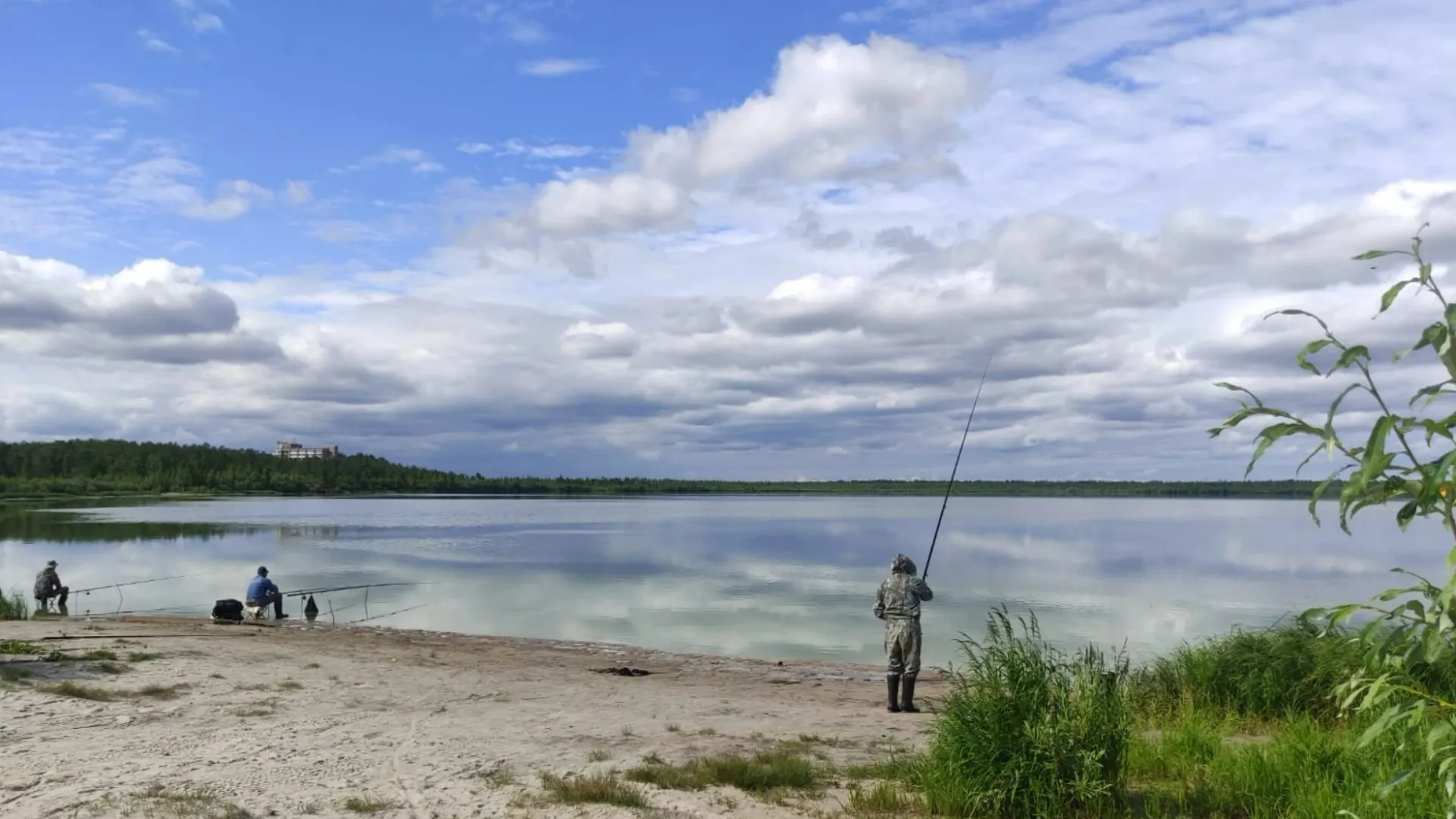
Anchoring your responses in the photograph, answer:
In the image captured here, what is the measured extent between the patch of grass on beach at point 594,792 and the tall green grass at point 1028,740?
7.40 ft

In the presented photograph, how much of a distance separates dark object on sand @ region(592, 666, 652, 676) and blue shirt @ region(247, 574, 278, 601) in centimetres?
1037

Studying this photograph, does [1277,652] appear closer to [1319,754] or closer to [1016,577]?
[1319,754]

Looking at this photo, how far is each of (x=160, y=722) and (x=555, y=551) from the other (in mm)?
47593

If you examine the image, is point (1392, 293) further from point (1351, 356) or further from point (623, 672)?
point (623, 672)

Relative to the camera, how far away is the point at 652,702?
555 inches

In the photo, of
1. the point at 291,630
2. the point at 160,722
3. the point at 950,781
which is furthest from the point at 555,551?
the point at 950,781

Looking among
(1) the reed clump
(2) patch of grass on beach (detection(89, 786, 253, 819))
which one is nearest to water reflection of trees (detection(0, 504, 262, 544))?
(2) patch of grass on beach (detection(89, 786, 253, 819))

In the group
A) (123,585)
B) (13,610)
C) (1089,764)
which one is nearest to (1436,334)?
(1089,764)

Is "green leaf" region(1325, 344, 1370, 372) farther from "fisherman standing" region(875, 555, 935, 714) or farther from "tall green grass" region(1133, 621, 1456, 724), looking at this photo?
"fisherman standing" region(875, 555, 935, 714)

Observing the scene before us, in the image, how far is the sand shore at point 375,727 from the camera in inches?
313

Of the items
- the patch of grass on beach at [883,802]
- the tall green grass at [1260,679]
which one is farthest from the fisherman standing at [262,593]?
the patch of grass on beach at [883,802]

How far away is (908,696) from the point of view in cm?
1369

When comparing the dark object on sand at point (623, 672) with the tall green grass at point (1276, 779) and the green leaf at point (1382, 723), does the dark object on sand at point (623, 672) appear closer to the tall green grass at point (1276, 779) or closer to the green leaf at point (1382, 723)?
the tall green grass at point (1276, 779)

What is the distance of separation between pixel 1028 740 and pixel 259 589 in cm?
2167
